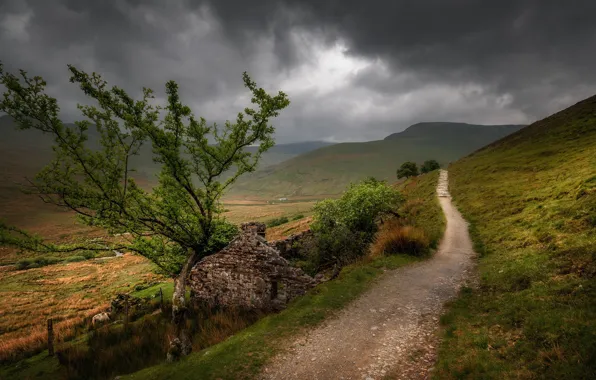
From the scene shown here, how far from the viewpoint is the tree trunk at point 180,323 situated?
32.6 ft

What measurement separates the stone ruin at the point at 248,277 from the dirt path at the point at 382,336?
4.32m

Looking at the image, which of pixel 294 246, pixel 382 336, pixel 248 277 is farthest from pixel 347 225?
pixel 382 336

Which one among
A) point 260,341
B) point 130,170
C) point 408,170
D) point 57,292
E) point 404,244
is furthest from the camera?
point 408,170

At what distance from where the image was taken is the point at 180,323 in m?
14.0

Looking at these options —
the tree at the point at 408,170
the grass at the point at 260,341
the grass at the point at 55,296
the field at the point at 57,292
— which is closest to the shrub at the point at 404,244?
the grass at the point at 260,341

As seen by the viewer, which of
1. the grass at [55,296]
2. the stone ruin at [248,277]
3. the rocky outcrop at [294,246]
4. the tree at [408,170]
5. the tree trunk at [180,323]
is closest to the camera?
the tree trunk at [180,323]

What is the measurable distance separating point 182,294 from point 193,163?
7608 mm

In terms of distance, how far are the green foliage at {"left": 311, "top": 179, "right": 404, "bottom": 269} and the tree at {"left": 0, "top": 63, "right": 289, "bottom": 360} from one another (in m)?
8.15

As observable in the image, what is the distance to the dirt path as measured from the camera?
805 cm

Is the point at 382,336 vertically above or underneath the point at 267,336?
underneath

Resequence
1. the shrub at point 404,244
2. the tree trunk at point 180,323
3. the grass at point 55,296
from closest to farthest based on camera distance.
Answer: the tree trunk at point 180,323 → the shrub at point 404,244 → the grass at point 55,296

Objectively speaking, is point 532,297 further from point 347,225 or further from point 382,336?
point 347,225

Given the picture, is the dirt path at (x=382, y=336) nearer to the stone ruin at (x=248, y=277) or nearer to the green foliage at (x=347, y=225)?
the stone ruin at (x=248, y=277)

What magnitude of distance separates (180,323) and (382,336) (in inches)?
415
